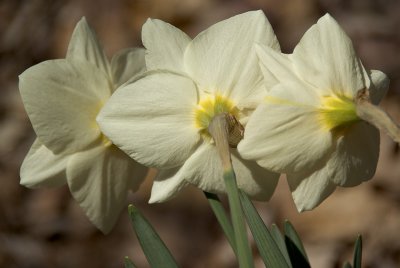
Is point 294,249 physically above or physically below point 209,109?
below

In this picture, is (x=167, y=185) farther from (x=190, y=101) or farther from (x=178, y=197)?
(x=178, y=197)

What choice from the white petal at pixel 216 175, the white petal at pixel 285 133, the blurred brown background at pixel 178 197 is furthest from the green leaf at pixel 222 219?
the blurred brown background at pixel 178 197

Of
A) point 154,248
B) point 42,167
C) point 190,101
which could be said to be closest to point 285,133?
point 190,101

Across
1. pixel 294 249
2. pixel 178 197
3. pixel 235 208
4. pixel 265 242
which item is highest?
pixel 235 208

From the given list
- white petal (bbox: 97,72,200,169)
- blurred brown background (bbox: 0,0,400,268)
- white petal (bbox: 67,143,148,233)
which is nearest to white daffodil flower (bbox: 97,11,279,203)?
white petal (bbox: 97,72,200,169)

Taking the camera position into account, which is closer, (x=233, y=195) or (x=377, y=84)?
(x=233, y=195)

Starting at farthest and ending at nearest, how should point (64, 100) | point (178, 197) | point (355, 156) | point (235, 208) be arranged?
1. point (178, 197)
2. point (64, 100)
3. point (355, 156)
4. point (235, 208)

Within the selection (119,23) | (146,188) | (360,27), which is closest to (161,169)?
(146,188)
